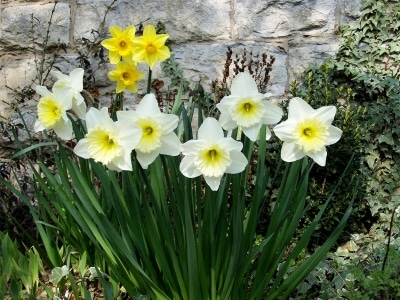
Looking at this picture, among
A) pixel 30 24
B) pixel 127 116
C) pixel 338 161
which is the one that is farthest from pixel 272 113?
pixel 30 24

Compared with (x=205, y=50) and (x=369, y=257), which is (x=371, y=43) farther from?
(x=369, y=257)

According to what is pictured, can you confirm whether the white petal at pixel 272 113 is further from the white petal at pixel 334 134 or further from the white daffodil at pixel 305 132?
the white petal at pixel 334 134

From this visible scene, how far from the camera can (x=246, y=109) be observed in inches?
67.6

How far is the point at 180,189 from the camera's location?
1.96 m

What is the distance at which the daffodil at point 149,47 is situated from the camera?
184 centimetres

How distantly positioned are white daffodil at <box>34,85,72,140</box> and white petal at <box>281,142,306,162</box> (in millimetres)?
647

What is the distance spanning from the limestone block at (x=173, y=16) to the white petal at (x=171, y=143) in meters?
2.17

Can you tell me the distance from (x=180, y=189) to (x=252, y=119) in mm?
401

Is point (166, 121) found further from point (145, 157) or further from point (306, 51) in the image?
point (306, 51)

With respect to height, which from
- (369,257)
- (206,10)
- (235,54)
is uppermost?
(206,10)

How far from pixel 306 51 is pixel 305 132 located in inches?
80.9

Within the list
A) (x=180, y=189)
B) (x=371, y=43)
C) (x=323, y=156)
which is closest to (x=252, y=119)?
(x=323, y=156)

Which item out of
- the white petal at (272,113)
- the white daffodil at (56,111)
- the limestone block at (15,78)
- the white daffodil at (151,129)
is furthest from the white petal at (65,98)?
the limestone block at (15,78)

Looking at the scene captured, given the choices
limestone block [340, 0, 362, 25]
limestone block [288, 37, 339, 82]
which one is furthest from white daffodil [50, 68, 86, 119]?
limestone block [340, 0, 362, 25]
